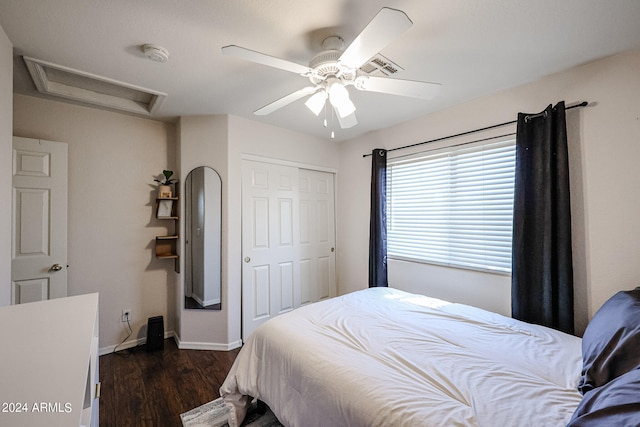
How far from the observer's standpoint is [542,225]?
1908mm

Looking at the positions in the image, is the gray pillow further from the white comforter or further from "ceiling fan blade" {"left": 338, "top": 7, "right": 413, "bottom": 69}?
"ceiling fan blade" {"left": 338, "top": 7, "right": 413, "bottom": 69}

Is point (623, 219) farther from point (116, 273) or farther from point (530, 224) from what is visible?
point (116, 273)

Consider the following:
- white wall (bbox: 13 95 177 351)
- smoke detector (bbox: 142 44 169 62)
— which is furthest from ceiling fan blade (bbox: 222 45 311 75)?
white wall (bbox: 13 95 177 351)

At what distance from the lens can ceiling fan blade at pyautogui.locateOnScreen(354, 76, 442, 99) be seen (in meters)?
1.46

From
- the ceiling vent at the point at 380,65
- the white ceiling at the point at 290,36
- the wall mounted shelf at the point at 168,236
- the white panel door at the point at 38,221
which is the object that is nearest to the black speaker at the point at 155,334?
the wall mounted shelf at the point at 168,236

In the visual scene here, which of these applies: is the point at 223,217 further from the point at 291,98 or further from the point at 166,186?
the point at 291,98

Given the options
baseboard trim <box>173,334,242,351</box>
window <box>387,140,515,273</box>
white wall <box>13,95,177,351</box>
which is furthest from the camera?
baseboard trim <box>173,334,242,351</box>

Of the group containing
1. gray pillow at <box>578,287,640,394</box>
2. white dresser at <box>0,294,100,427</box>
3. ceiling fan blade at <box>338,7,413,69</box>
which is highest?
ceiling fan blade at <box>338,7,413,69</box>

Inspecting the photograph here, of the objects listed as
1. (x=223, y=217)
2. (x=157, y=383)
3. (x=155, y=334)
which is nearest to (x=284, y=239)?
(x=223, y=217)

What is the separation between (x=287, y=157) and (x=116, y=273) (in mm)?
2165

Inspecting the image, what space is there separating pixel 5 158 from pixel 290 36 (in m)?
1.72

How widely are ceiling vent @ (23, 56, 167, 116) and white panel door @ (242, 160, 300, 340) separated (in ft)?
3.57

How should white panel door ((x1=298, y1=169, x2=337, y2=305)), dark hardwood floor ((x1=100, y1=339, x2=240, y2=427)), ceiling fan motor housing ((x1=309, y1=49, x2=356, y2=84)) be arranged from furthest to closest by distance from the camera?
white panel door ((x1=298, y1=169, x2=337, y2=305))
dark hardwood floor ((x1=100, y1=339, x2=240, y2=427))
ceiling fan motor housing ((x1=309, y1=49, x2=356, y2=84))

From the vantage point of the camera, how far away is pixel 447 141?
257 centimetres
